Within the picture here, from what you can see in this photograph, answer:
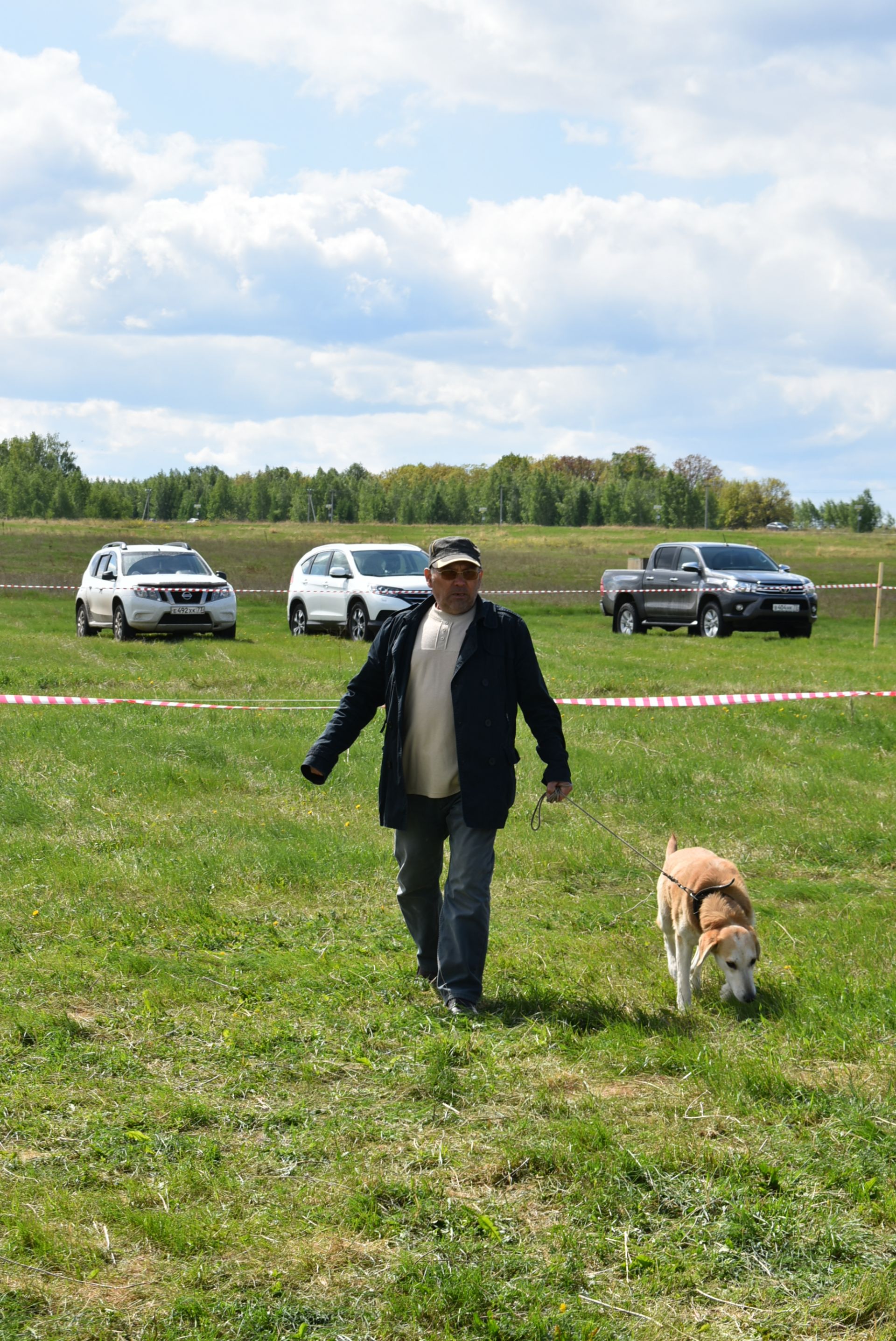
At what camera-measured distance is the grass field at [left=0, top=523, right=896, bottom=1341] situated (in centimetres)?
336

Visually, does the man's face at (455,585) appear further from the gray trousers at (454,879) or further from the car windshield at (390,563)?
the car windshield at (390,563)

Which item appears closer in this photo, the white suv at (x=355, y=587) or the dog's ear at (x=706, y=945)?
the dog's ear at (x=706, y=945)

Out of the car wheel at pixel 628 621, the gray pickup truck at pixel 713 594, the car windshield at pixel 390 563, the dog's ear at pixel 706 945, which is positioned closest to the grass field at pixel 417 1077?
the dog's ear at pixel 706 945

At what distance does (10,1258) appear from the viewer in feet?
11.4

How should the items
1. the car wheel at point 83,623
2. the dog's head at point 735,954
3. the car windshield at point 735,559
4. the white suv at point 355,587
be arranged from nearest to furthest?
the dog's head at point 735,954 < the white suv at point 355,587 < the car wheel at point 83,623 < the car windshield at point 735,559

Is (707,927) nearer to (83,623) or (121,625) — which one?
(121,625)

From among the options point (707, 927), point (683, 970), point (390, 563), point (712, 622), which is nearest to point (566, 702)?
point (683, 970)

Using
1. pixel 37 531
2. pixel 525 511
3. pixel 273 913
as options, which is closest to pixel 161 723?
pixel 273 913

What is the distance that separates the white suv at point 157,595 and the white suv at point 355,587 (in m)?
1.53

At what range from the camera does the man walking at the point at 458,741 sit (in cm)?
546

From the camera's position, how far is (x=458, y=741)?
546 cm

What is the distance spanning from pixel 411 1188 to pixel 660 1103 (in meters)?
1.05

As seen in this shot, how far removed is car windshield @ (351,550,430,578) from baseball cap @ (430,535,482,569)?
52.8ft

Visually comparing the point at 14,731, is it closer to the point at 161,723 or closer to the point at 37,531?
the point at 161,723
